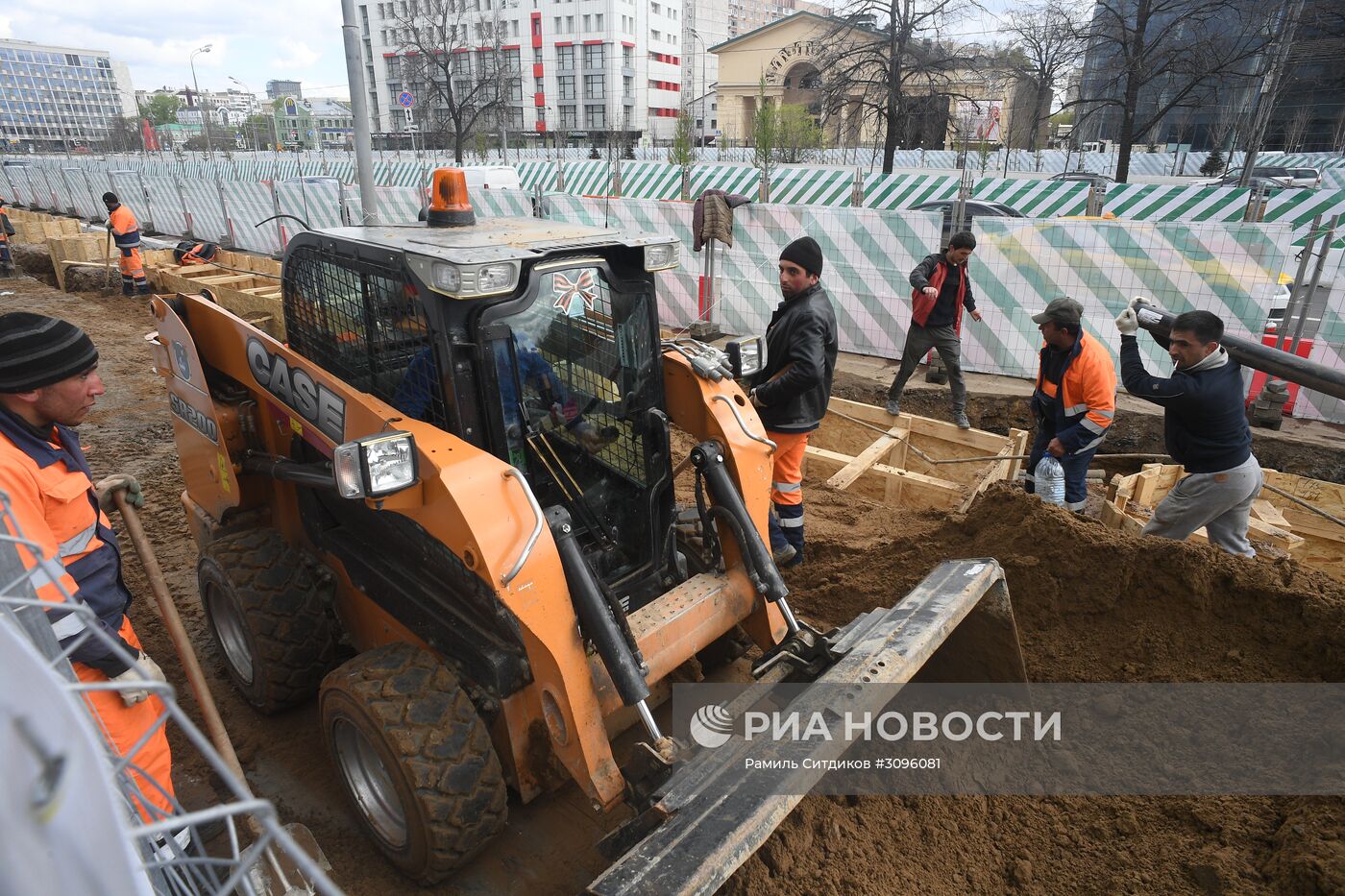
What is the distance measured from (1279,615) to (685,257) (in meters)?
9.10

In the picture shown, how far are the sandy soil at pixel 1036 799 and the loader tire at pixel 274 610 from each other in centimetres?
29

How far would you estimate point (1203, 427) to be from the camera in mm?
4430

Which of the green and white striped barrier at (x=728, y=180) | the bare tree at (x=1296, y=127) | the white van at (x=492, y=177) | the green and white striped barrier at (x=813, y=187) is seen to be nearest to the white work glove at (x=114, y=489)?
the white van at (x=492, y=177)

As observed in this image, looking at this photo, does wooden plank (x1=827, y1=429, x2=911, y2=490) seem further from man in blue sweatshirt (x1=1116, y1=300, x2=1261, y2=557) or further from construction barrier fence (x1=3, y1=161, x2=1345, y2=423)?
construction barrier fence (x1=3, y1=161, x2=1345, y2=423)

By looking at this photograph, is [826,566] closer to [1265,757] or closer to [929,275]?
[1265,757]

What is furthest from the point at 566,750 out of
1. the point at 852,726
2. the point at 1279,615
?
the point at 1279,615

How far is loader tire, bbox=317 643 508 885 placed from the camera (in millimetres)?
2750

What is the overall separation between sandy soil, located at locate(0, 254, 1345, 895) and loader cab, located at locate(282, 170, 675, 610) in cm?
129

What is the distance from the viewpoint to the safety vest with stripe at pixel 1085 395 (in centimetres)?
496

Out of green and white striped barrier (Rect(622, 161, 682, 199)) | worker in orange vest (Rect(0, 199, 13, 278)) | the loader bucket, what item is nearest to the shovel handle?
the loader bucket

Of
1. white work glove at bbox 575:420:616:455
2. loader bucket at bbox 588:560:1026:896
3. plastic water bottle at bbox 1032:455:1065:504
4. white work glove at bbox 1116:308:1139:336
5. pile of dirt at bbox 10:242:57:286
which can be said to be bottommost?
pile of dirt at bbox 10:242:57:286

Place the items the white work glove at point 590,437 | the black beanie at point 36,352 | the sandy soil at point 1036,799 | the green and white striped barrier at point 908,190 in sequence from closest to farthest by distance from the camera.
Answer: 1. the black beanie at point 36,352
2. the sandy soil at point 1036,799
3. the white work glove at point 590,437
4. the green and white striped barrier at point 908,190

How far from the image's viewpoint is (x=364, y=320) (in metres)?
3.46

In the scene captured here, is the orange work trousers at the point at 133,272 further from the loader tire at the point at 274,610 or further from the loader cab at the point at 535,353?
the loader cab at the point at 535,353
